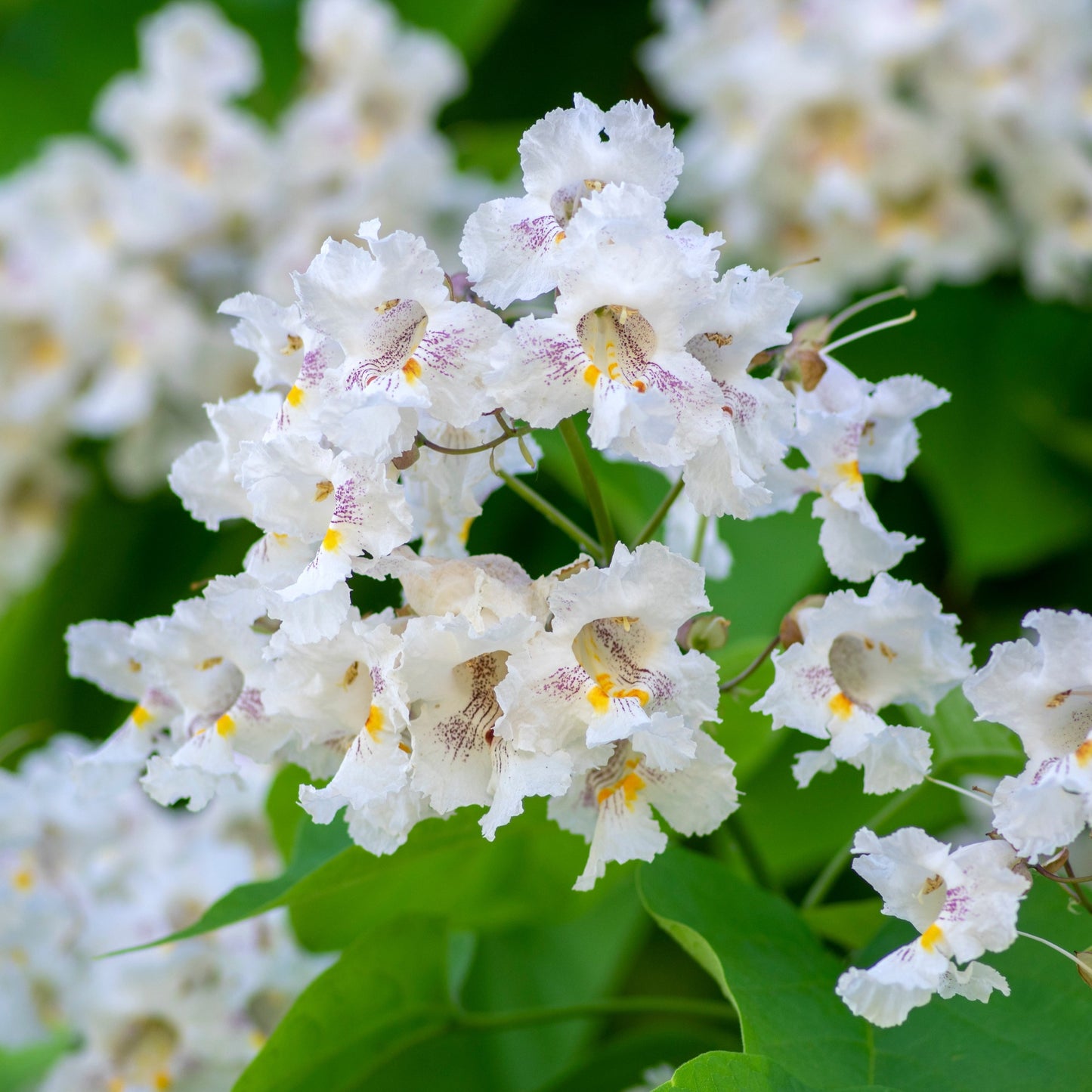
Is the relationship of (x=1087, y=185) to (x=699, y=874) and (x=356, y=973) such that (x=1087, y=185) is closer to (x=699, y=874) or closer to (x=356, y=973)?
(x=699, y=874)

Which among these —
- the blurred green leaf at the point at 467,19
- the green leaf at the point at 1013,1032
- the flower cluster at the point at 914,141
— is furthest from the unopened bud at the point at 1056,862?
the blurred green leaf at the point at 467,19

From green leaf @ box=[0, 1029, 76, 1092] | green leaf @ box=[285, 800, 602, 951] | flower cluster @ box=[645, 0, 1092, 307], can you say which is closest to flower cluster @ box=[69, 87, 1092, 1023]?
green leaf @ box=[285, 800, 602, 951]

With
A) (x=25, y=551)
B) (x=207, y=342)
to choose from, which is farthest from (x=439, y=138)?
(x=25, y=551)

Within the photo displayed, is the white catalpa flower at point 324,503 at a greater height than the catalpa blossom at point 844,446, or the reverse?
the white catalpa flower at point 324,503

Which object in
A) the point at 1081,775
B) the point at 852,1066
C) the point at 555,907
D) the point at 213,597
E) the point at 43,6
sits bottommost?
the point at 555,907

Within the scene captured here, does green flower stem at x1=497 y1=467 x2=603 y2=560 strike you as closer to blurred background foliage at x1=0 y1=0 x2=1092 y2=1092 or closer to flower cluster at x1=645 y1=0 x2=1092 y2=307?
blurred background foliage at x1=0 y1=0 x2=1092 y2=1092

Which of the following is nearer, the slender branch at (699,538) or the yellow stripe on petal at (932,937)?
the yellow stripe on petal at (932,937)

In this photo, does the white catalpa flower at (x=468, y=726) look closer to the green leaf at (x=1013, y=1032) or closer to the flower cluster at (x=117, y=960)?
the green leaf at (x=1013, y=1032)
